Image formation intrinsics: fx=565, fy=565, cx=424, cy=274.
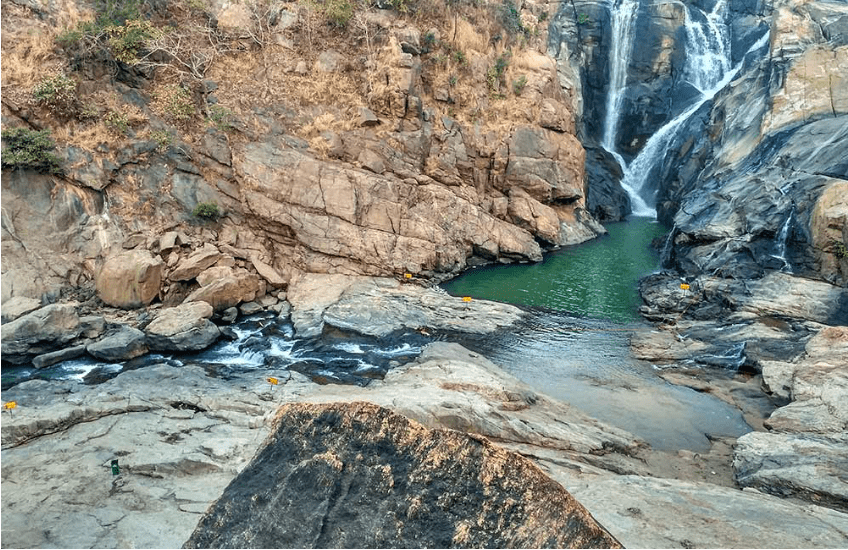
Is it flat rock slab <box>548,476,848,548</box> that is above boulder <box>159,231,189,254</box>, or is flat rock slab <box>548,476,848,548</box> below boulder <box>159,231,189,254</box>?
below

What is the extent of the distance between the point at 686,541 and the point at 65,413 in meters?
11.9

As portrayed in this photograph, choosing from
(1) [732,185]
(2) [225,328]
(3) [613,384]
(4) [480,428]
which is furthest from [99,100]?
(1) [732,185]

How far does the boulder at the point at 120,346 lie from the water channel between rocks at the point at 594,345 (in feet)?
33.0

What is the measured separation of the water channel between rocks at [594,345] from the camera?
14.0 m

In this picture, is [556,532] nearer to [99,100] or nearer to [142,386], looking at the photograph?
[142,386]

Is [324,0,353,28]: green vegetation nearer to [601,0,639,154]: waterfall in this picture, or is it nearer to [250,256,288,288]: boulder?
[250,256,288,288]: boulder

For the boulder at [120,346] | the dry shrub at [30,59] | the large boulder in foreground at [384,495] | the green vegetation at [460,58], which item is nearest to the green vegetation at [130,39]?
the dry shrub at [30,59]

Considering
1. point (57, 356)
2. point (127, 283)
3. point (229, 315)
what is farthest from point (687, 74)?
point (57, 356)

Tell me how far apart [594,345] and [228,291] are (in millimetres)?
12837

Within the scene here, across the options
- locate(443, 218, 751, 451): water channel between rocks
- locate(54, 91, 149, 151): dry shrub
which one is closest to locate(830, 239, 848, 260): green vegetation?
locate(443, 218, 751, 451): water channel between rocks

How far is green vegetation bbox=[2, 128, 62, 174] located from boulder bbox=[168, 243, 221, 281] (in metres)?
5.59

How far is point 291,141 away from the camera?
82.8 feet

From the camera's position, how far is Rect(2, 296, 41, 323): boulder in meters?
17.1

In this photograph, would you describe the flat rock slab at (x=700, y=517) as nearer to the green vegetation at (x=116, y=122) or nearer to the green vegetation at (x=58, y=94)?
the green vegetation at (x=116, y=122)
